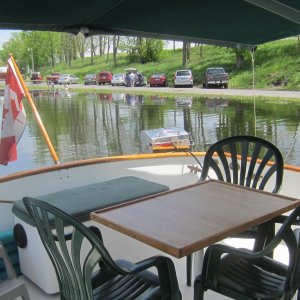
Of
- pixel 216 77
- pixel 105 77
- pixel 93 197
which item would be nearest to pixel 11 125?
pixel 93 197

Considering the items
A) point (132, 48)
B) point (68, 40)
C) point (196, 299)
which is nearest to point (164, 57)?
point (132, 48)

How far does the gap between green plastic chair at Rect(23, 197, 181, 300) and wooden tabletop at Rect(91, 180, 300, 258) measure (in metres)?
0.16

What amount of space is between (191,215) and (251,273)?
18.9 inches

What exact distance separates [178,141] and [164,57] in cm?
3989

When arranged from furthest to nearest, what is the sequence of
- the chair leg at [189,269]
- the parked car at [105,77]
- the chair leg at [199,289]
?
the parked car at [105,77]
the chair leg at [189,269]
the chair leg at [199,289]

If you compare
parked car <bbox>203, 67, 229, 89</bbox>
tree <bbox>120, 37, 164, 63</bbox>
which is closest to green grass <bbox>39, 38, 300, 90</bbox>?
tree <bbox>120, 37, 164, 63</bbox>

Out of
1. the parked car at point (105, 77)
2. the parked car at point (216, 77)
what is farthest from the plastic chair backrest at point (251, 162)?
the parked car at point (105, 77)

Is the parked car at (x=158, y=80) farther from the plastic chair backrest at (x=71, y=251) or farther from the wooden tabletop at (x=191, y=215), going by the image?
the plastic chair backrest at (x=71, y=251)

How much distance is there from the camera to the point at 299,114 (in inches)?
564

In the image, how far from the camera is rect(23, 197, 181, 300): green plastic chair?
182 cm

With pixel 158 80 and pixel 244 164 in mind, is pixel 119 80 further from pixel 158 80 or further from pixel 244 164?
pixel 244 164

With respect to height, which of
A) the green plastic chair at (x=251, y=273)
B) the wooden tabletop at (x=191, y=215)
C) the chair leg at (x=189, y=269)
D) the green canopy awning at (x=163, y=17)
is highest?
the green canopy awning at (x=163, y=17)

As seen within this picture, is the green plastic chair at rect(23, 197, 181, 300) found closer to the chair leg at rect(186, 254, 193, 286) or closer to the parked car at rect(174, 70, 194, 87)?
the chair leg at rect(186, 254, 193, 286)

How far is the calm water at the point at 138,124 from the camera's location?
32.8 feet
